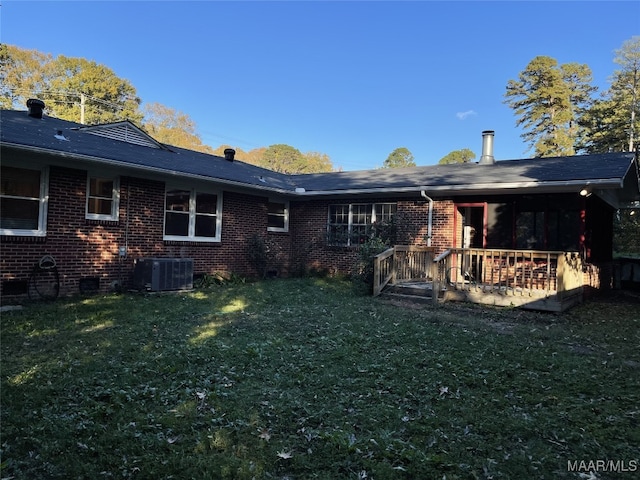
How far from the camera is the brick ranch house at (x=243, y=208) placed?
850cm

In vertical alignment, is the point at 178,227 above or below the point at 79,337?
above

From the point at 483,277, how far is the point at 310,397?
688cm

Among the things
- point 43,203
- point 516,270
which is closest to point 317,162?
point 516,270

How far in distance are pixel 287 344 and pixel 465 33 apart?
1397 centimetres

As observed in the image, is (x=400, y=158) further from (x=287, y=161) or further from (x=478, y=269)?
(x=478, y=269)

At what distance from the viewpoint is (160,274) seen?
31.9 ft

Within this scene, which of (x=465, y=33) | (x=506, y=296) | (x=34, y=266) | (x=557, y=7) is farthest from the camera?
(x=465, y=33)

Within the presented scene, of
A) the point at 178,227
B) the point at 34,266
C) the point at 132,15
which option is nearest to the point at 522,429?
the point at 34,266

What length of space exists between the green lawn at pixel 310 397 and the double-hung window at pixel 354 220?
6.47m

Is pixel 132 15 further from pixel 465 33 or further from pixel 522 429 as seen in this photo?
pixel 522 429

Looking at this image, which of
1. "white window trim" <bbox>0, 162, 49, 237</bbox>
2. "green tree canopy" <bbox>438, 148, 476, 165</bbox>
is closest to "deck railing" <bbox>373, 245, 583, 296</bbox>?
"white window trim" <bbox>0, 162, 49, 237</bbox>

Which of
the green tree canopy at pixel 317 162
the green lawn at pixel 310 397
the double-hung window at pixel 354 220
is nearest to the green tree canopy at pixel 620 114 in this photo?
the double-hung window at pixel 354 220

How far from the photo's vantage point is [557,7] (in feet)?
36.7

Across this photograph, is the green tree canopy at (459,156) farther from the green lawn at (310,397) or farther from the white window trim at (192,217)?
the green lawn at (310,397)
